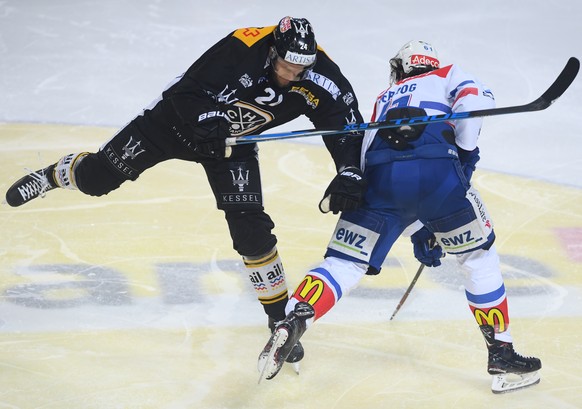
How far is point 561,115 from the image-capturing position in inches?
273

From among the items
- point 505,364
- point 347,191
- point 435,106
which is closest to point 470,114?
point 435,106

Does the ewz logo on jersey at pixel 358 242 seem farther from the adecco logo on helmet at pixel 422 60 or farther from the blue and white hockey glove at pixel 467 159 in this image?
the adecco logo on helmet at pixel 422 60

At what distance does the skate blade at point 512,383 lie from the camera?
376 centimetres

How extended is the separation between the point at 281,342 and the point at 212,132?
3.06 feet

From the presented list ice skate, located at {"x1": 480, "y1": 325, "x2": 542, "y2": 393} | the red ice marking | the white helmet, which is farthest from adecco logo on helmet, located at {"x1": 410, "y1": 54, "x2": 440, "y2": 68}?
the red ice marking

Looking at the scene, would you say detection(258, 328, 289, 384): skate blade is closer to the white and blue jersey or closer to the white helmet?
the white and blue jersey

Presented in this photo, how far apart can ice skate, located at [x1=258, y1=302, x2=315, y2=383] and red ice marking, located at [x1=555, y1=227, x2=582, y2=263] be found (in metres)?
2.18

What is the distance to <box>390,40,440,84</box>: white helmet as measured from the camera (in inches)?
147

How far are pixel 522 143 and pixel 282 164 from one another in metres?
1.66

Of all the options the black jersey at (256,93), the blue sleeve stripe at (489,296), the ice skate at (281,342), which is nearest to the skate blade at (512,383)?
the blue sleeve stripe at (489,296)

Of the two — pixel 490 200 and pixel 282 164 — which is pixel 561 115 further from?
pixel 282 164

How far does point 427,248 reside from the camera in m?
3.94

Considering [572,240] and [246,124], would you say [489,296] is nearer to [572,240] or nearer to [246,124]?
[246,124]

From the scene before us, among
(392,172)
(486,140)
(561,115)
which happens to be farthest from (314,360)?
(561,115)
